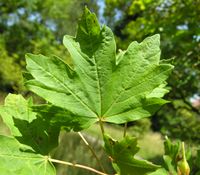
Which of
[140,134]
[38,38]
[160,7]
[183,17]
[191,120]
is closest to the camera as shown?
[183,17]

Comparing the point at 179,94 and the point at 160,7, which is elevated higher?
the point at 160,7

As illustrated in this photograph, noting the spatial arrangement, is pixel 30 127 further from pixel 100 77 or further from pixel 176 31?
pixel 176 31

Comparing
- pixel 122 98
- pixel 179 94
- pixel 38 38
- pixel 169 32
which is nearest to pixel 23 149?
pixel 122 98

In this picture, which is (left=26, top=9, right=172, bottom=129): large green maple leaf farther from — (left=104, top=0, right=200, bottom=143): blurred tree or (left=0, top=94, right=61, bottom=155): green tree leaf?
(left=104, top=0, right=200, bottom=143): blurred tree

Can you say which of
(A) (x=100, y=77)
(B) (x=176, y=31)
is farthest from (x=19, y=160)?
(B) (x=176, y=31)

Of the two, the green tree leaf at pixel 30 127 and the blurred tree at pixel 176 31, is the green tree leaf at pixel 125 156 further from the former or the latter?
the blurred tree at pixel 176 31

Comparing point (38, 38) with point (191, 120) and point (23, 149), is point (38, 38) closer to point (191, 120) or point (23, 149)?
point (191, 120)
